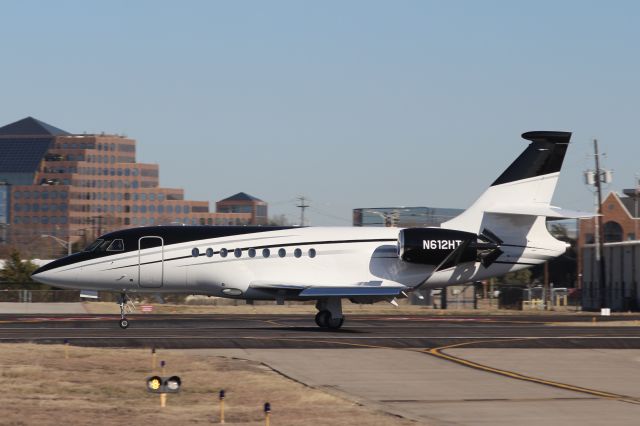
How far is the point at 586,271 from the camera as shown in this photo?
8744 centimetres

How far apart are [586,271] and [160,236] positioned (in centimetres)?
5444

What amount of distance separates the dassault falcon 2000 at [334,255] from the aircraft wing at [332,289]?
1.4 inches

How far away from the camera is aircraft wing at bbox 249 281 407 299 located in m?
39.8

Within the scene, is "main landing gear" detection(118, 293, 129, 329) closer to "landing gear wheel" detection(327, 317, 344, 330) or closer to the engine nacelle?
"landing gear wheel" detection(327, 317, 344, 330)

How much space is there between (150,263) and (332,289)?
6.77 metres

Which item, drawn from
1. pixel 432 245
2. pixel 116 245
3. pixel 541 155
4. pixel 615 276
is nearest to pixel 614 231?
pixel 615 276

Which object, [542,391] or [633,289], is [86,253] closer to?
[542,391]

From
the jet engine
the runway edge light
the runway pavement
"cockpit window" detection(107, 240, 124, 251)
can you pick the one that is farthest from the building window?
the runway edge light

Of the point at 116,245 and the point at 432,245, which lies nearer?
the point at 116,245

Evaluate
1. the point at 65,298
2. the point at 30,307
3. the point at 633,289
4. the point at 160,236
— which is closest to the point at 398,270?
the point at 160,236

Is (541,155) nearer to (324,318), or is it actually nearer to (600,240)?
(324,318)

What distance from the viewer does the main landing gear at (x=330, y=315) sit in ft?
136

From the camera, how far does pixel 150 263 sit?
4012 centimetres

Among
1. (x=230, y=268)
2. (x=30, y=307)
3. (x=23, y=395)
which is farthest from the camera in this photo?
(x=30, y=307)
